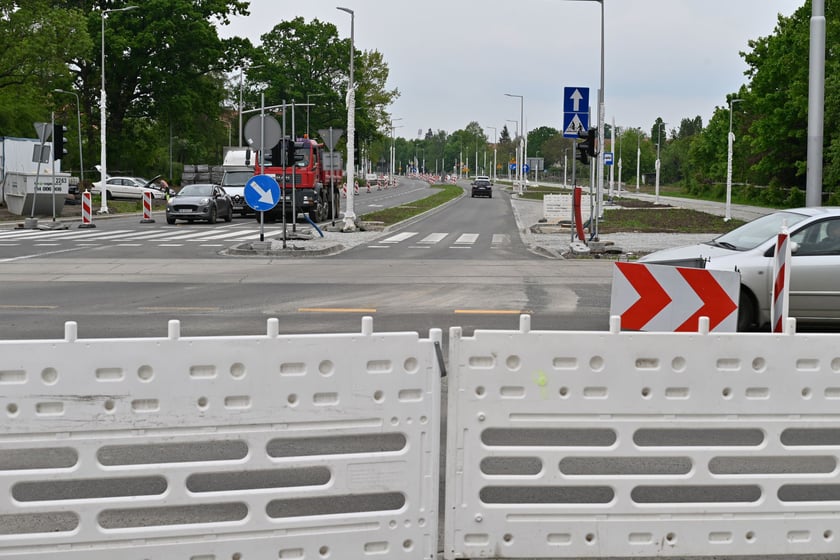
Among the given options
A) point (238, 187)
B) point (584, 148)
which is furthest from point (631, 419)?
point (238, 187)

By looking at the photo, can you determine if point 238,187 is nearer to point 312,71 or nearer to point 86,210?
point 86,210

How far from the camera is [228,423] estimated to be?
4113 millimetres

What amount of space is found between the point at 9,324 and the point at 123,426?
8.49 meters

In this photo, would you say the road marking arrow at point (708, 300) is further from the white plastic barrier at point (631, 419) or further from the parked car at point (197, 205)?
the parked car at point (197, 205)

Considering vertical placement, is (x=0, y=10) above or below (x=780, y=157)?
above

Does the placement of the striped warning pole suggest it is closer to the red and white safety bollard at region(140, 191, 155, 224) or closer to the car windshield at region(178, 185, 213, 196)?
the car windshield at region(178, 185, 213, 196)

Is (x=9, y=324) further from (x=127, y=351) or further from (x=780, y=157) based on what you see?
(x=780, y=157)

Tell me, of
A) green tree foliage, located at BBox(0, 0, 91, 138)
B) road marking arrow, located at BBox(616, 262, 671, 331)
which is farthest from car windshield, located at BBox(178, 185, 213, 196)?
road marking arrow, located at BBox(616, 262, 671, 331)

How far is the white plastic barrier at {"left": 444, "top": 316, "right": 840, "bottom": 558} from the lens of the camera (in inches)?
170

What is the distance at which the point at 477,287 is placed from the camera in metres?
16.0

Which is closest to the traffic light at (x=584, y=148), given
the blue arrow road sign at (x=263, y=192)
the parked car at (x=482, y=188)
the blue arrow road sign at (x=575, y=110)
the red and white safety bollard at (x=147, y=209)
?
the blue arrow road sign at (x=575, y=110)

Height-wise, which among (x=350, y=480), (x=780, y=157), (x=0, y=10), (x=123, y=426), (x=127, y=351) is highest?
(x=0, y=10)

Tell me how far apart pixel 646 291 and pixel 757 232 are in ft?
11.2

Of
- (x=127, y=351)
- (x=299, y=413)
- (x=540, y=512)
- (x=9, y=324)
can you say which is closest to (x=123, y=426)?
(x=127, y=351)
